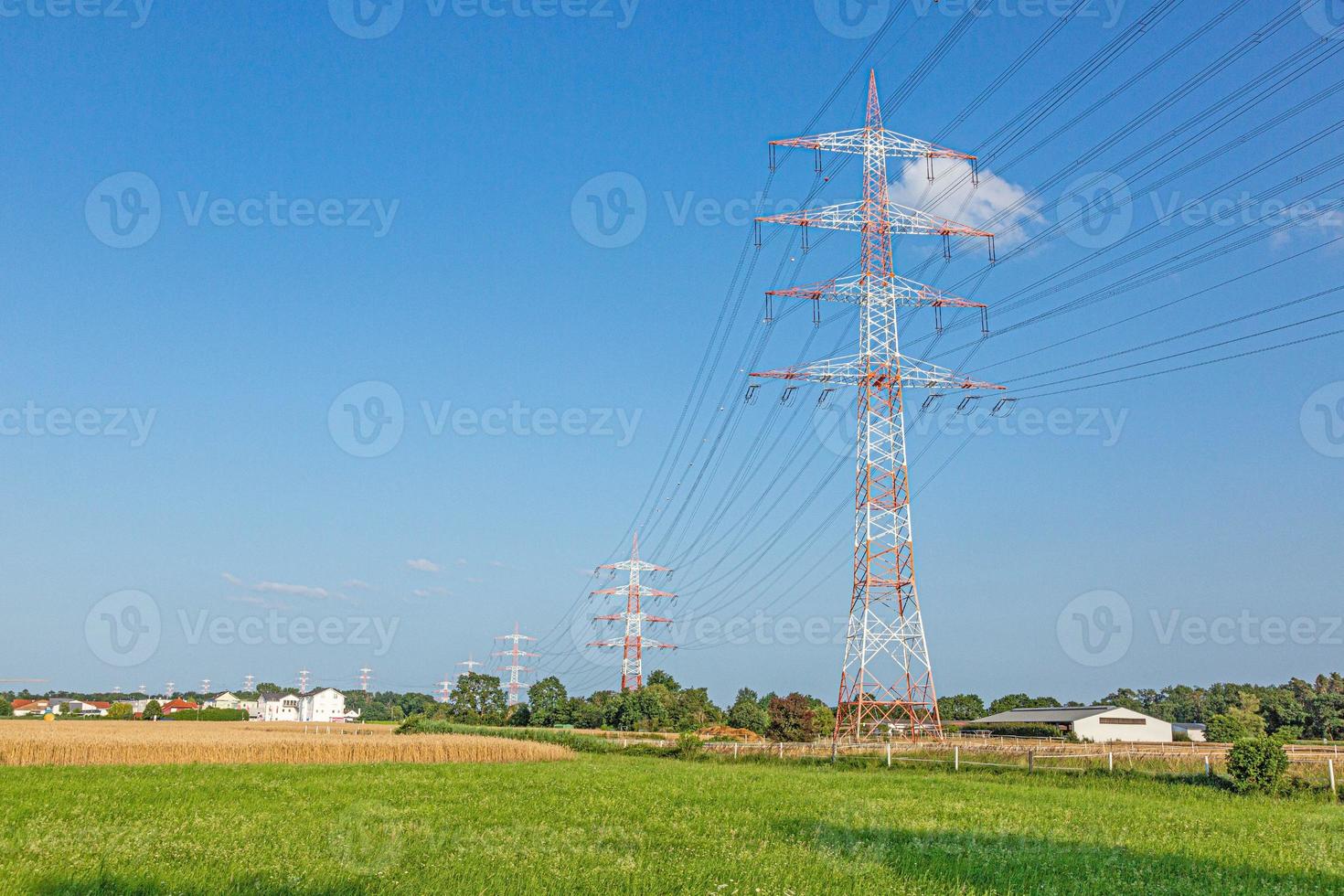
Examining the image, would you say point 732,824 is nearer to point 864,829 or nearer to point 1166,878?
point 864,829

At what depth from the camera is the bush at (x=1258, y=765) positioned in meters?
33.5

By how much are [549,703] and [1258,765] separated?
112 metres

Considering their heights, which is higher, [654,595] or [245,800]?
[654,595]

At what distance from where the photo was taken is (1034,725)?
105 metres

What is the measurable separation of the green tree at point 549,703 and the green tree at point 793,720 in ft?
121

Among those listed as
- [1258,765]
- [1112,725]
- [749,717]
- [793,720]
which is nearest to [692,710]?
[749,717]

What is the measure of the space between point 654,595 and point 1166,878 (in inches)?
3707

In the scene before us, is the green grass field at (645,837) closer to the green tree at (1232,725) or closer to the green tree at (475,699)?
the green tree at (1232,725)

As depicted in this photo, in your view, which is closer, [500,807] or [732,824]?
[732,824]

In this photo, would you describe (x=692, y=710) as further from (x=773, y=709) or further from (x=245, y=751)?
(x=245, y=751)

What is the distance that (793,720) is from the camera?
320 feet

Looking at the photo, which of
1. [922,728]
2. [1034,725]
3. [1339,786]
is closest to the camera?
[1339,786]

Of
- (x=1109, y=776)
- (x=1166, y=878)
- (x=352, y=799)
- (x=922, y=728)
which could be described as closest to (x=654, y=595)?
(x=922, y=728)

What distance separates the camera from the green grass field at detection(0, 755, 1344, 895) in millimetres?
15211
